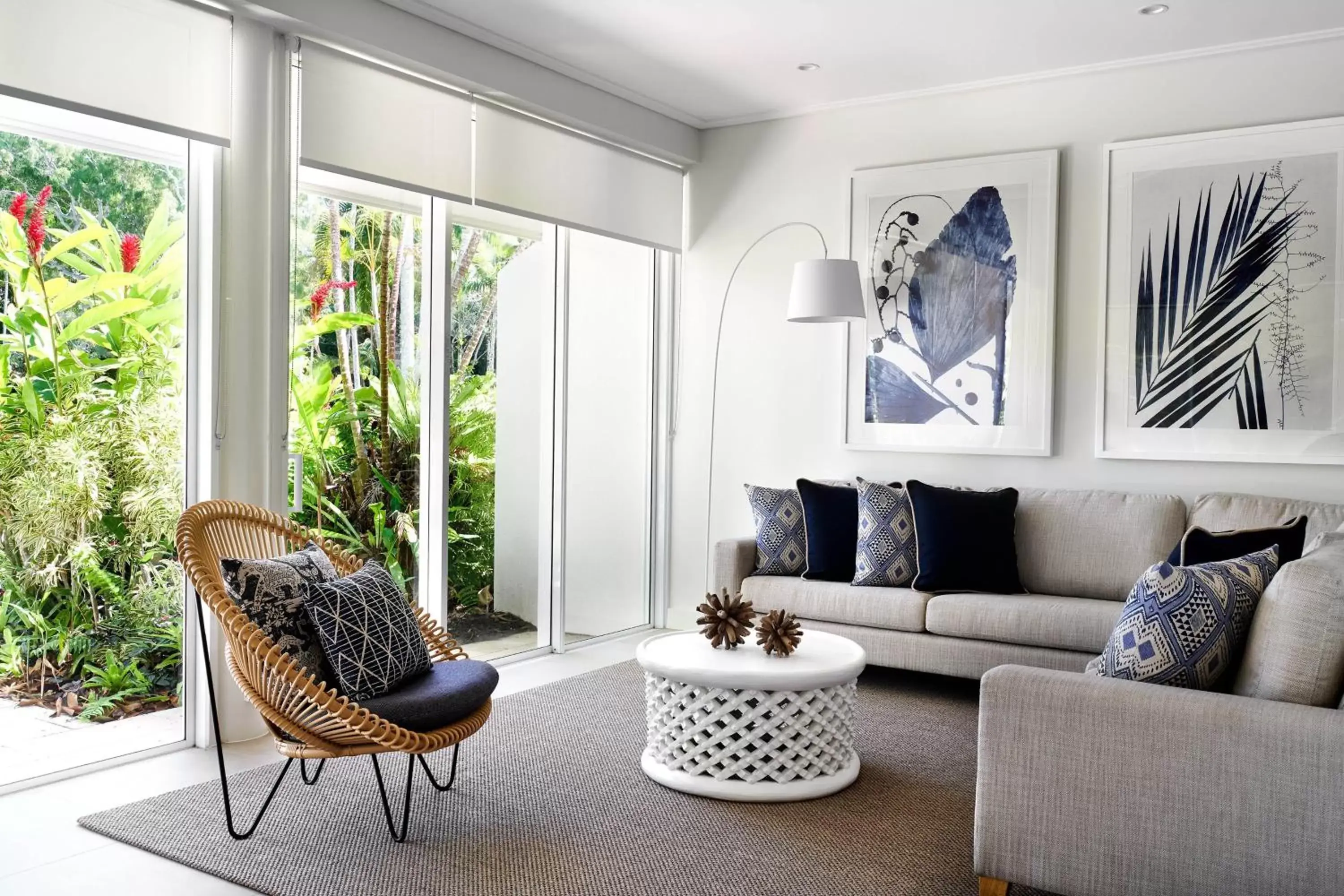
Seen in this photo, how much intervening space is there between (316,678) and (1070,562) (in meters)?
3.13

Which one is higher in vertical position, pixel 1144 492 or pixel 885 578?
pixel 1144 492

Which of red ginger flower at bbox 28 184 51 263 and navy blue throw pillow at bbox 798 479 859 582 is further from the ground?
red ginger flower at bbox 28 184 51 263

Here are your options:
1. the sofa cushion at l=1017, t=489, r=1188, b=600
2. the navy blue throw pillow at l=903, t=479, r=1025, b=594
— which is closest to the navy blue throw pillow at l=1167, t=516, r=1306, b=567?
the sofa cushion at l=1017, t=489, r=1188, b=600

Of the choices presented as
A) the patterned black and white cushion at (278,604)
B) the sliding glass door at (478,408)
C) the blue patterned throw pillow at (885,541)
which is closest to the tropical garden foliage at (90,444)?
the sliding glass door at (478,408)

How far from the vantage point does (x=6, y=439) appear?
3207 mm

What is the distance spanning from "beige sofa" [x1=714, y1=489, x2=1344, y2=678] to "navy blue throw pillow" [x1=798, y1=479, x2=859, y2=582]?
9cm

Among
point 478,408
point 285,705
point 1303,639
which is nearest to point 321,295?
point 478,408

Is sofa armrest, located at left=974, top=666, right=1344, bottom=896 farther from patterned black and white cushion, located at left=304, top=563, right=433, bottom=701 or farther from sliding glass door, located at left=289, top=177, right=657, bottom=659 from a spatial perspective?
sliding glass door, located at left=289, top=177, right=657, bottom=659

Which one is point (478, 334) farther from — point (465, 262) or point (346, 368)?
point (346, 368)

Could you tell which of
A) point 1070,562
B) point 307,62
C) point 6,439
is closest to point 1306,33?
point 1070,562

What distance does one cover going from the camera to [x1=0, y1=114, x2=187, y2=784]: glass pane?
10.6 feet

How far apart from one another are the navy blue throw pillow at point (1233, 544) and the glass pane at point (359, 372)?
2.92 meters

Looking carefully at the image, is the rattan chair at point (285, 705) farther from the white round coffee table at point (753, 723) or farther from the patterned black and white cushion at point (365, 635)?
the white round coffee table at point (753, 723)

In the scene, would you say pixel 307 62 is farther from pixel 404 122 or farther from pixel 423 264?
pixel 423 264
